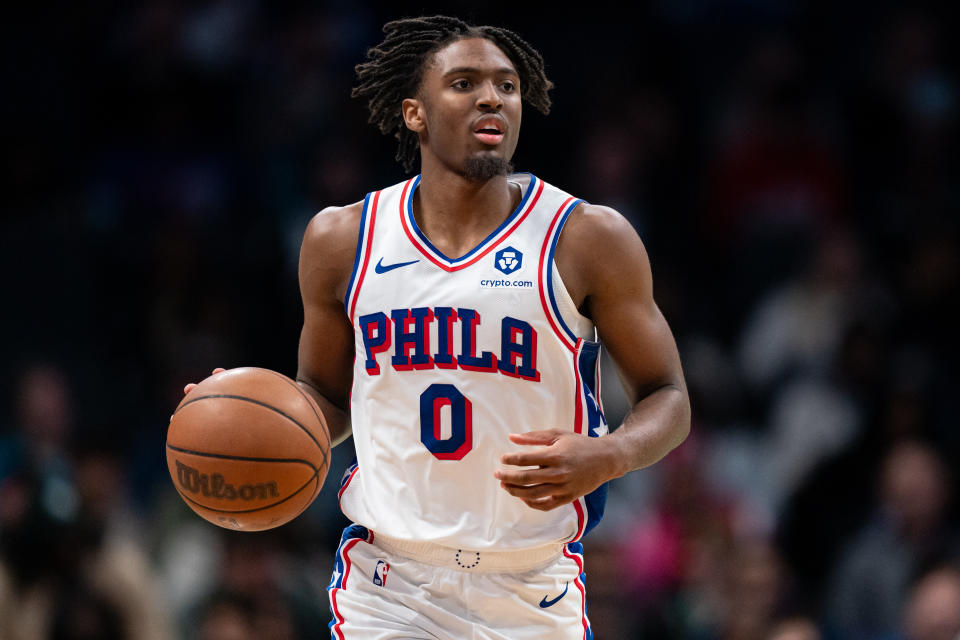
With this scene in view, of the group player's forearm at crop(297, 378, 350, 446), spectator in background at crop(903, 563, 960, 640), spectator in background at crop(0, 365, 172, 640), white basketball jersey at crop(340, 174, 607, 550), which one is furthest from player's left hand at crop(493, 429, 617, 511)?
spectator in background at crop(0, 365, 172, 640)

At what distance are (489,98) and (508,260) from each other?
0.52 meters

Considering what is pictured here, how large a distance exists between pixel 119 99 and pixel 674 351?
20.3 feet

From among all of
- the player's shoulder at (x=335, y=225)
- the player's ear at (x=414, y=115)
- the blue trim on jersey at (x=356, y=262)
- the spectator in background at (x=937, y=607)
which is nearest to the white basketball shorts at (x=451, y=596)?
the blue trim on jersey at (x=356, y=262)

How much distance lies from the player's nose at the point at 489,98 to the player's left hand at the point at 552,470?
1.14 meters

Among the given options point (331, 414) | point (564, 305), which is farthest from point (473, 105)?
point (331, 414)

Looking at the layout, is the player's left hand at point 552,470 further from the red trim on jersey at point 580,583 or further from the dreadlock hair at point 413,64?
the dreadlock hair at point 413,64

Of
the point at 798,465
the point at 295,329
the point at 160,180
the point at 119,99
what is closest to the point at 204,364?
the point at 295,329

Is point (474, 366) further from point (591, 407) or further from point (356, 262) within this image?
point (356, 262)

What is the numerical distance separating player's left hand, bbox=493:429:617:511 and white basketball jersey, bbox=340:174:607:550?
1.45 ft

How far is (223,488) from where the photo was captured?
154 inches

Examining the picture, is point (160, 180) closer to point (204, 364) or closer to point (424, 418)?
point (204, 364)

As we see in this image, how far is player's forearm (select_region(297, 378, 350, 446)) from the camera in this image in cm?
453

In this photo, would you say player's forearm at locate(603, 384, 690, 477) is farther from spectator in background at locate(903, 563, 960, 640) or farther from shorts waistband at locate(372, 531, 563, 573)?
spectator in background at locate(903, 563, 960, 640)

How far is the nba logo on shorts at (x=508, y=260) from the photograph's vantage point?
4.19 meters
